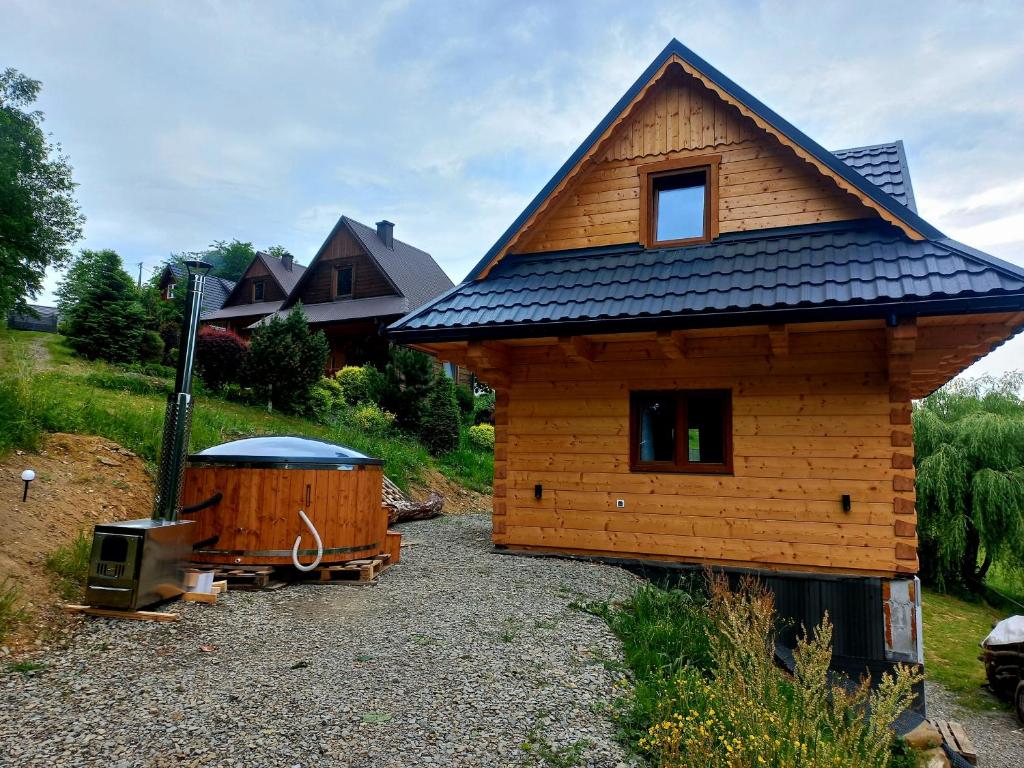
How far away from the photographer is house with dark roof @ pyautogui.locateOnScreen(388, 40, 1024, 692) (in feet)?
20.9

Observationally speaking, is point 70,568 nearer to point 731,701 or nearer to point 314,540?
point 314,540

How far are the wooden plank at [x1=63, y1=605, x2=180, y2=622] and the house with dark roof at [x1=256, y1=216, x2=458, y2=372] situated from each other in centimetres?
1775

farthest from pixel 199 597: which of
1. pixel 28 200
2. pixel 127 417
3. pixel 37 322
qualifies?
pixel 37 322

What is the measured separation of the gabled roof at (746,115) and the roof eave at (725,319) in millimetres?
1386

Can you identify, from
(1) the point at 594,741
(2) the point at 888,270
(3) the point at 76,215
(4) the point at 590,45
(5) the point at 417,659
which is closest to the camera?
(1) the point at 594,741

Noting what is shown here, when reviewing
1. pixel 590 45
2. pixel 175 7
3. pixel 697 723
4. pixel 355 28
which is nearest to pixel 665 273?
pixel 697 723

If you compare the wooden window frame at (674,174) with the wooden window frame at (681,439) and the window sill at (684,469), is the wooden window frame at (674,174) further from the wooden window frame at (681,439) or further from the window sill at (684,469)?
the window sill at (684,469)

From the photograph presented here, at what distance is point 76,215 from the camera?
28500 mm

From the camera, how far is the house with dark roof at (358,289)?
2294cm

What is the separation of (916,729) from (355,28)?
1316 centimetres

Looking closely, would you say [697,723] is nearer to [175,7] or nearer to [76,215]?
[175,7]

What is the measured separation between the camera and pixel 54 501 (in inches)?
238

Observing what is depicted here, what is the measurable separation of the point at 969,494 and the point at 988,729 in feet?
22.8

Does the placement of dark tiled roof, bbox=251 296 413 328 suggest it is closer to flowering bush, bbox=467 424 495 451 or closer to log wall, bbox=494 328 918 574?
flowering bush, bbox=467 424 495 451
